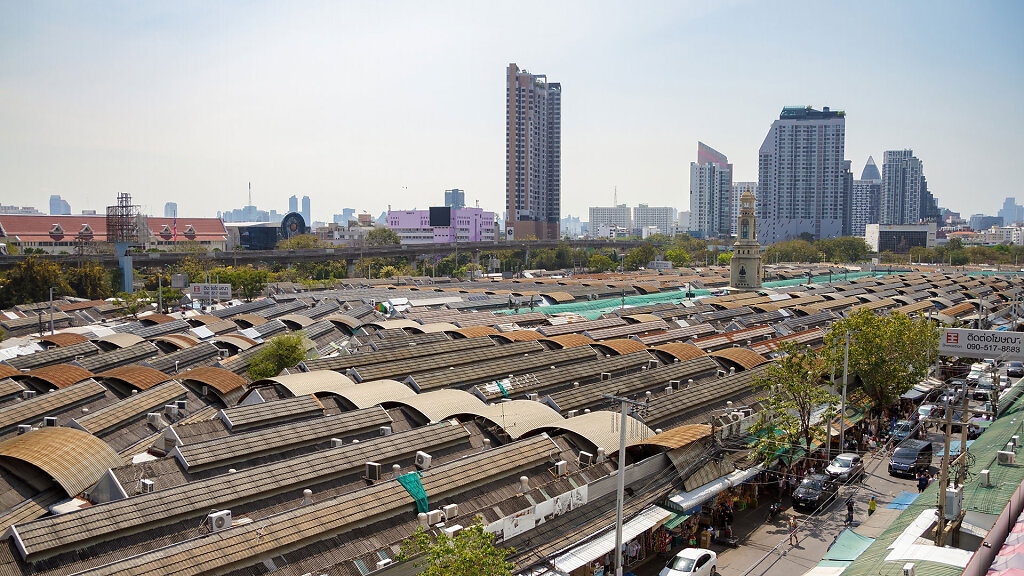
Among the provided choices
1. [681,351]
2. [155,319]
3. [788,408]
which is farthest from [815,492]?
[155,319]

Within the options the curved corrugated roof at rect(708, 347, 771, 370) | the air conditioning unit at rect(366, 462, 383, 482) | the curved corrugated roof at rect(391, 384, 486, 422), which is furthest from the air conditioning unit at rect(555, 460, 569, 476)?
the curved corrugated roof at rect(708, 347, 771, 370)

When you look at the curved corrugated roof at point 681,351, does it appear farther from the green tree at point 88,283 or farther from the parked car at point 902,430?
the green tree at point 88,283

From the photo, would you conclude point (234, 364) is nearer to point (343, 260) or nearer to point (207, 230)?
point (343, 260)

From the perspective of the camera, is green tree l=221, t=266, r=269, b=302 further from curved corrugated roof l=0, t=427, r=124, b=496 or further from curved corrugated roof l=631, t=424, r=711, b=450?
curved corrugated roof l=631, t=424, r=711, b=450

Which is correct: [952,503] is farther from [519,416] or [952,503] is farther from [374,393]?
[374,393]

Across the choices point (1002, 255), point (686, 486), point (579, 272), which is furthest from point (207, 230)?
point (1002, 255)
